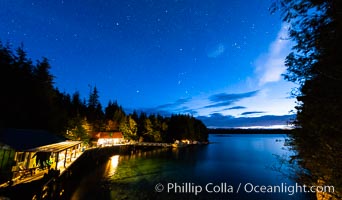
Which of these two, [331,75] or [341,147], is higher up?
[331,75]

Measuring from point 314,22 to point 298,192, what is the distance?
945 inches

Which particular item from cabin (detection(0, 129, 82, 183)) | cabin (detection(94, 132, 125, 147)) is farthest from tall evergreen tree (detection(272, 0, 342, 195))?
cabin (detection(94, 132, 125, 147))

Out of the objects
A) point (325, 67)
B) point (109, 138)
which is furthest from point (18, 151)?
point (109, 138)

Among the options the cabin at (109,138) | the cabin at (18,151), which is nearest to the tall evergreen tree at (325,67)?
the cabin at (18,151)

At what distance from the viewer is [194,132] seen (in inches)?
3969

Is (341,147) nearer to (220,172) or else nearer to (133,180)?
(133,180)

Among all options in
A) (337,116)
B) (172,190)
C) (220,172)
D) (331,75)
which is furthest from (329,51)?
(220,172)

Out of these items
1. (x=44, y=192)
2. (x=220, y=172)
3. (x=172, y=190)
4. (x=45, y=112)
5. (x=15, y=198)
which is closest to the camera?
(x=15, y=198)

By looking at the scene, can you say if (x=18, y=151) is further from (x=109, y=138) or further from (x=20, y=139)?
(x=109, y=138)

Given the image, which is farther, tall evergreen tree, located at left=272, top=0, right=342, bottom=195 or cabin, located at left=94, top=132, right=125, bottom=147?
cabin, located at left=94, top=132, right=125, bottom=147

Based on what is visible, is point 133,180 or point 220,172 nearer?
point 133,180

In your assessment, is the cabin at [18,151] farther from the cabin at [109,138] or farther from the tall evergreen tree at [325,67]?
the cabin at [109,138]

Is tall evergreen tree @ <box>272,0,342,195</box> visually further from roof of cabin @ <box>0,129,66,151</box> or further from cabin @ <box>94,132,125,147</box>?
cabin @ <box>94,132,125,147</box>

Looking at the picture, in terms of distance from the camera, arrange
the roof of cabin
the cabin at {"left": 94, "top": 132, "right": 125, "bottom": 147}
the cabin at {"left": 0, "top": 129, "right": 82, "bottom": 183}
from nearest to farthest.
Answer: the cabin at {"left": 0, "top": 129, "right": 82, "bottom": 183}
the roof of cabin
the cabin at {"left": 94, "top": 132, "right": 125, "bottom": 147}
